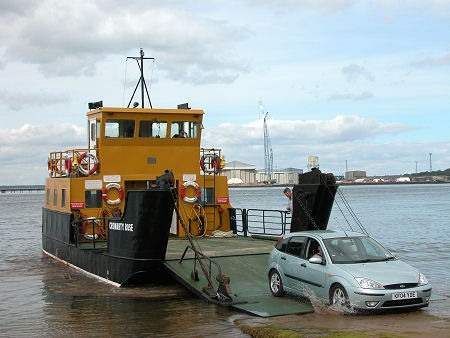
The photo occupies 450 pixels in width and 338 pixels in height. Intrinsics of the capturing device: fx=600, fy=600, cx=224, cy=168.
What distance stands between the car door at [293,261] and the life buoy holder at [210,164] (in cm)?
801

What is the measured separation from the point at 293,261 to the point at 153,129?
27.7 ft

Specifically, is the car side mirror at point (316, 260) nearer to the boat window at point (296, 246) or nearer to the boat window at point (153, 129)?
the boat window at point (296, 246)

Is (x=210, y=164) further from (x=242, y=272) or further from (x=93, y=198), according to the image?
(x=242, y=272)

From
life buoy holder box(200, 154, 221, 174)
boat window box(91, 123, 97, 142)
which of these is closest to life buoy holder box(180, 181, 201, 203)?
life buoy holder box(200, 154, 221, 174)

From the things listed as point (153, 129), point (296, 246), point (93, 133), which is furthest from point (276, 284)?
point (93, 133)

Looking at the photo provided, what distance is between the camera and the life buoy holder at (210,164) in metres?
19.7

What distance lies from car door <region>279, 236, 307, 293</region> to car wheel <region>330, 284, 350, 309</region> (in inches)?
37.1

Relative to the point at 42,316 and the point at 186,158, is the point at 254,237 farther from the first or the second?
the point at 42,316

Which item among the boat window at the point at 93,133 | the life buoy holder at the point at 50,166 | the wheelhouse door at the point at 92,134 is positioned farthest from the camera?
the life buoy holder at the point at 50,166

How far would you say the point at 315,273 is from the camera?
10.8 meters

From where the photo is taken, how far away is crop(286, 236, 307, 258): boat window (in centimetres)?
1154

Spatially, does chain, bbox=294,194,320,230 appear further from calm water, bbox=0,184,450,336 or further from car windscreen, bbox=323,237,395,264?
car windscreen, bbox=323,237,395,264

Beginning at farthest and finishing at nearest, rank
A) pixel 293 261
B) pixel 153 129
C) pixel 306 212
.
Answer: pixel 153 129
pixel 306 212
pixel 293 261

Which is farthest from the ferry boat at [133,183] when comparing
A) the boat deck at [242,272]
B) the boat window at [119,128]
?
the boat deck at [242,272]
